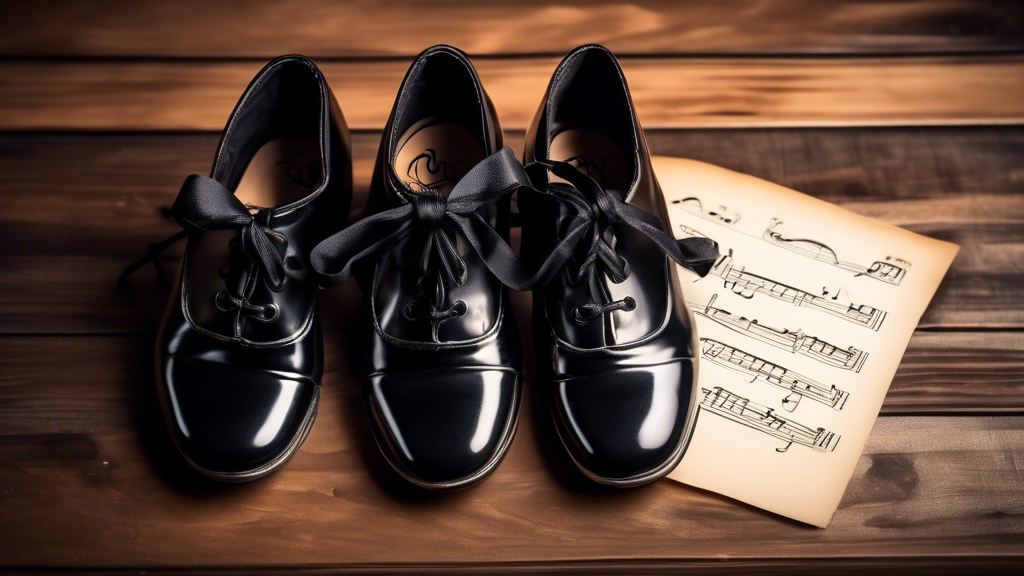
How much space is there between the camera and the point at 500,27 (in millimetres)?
1335

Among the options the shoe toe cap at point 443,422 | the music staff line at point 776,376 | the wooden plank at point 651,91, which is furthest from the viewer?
the wooden plank at point 651,91

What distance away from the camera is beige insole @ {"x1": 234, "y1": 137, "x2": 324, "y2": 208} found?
3.42ft

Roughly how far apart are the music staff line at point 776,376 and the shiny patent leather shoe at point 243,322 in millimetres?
568

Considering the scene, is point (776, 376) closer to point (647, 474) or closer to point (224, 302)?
point (647, 474)

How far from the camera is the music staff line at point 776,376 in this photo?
95 cm

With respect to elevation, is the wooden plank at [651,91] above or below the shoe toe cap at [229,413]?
above

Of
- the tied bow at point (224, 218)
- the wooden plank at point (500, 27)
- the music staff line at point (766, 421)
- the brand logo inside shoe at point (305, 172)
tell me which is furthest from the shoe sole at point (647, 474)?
the wooden plank at point (500, 27)

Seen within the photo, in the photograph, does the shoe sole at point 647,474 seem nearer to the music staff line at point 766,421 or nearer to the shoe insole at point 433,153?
the music staff line at point 766,421

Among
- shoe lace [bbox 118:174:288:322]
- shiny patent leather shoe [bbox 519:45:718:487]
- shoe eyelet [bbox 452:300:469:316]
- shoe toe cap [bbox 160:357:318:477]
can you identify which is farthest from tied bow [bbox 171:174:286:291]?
shiny patent leather shoe [bbox 519:45:718:487]

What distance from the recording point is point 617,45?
1318 millimetres

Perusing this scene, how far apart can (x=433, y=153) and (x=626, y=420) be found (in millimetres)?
495

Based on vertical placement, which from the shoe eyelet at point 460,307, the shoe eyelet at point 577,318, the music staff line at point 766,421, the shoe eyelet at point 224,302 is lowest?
the music staff line at point 766,421

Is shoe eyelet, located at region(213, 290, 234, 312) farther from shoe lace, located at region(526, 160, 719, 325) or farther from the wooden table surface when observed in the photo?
shoe lace, located at region(526, 160, 719, 325)

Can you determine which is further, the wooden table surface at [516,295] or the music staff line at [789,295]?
the music staff line at [789,295]
